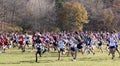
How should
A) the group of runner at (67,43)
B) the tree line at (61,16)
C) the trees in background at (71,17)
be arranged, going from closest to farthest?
1. the group of runner at (67,43)
2. the trees in background at (71,17)
3. the tree line at (61,16)

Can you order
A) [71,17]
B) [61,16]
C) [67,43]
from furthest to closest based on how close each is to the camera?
[61,16]
[71,17]
[67,43]

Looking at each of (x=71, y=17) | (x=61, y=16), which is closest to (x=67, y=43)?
(x=71, y=17)

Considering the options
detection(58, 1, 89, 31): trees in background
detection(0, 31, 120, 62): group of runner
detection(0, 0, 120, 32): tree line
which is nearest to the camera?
detection(0, 31, 120, 62): group of runner

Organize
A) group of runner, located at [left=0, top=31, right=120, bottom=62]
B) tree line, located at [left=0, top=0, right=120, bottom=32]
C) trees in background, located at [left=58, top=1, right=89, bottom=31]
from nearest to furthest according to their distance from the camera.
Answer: group of runner, located at [left=0, top=31, right=120, bottom=62] < trees in background, located at [left=58, top=1, right=89, bottom=31] < tree line, located at [left=0, top=0, right=120, bottom=32]

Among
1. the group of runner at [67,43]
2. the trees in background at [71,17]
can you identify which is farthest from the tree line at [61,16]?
the group of runner at [67,43]

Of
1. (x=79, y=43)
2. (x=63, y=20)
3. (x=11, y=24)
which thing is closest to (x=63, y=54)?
(x=79, y=43)

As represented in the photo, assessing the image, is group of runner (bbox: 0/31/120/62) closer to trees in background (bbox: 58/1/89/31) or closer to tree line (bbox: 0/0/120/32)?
trees in background (bbox: 58/1/89/31)

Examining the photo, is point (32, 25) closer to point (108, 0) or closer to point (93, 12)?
point (93, 12)

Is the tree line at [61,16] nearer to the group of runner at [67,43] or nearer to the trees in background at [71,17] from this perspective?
the trees in background at [71,17]

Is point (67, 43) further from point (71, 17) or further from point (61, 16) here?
point (61, 16)

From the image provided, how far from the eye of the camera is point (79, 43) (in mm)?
29141

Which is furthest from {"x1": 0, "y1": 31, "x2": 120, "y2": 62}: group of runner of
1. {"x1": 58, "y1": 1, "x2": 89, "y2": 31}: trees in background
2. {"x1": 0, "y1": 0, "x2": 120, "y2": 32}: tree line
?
{"x1": 0, "y1": 0, "x2": 120, "y2": 32}: tree line

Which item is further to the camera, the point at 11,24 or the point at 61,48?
the point at 11,24

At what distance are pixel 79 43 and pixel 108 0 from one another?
246ft
